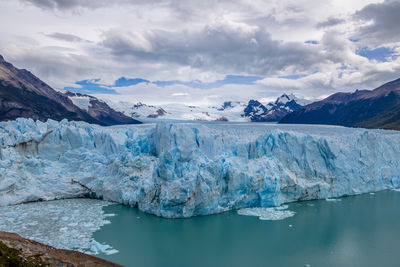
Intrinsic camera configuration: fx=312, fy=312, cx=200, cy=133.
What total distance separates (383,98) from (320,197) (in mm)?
97721

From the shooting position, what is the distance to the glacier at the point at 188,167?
13.5 meters

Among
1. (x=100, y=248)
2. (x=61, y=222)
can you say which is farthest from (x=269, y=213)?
(x=61, y=222)

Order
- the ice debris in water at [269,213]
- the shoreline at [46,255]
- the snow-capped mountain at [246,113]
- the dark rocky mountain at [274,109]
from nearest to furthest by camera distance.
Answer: the shoreline at [46,255]
the ice debris in water at [269,213]
the dark rocky mountain at [274,109]
the snow-capped mountain at [246,113]

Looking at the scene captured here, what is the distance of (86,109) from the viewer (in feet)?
364

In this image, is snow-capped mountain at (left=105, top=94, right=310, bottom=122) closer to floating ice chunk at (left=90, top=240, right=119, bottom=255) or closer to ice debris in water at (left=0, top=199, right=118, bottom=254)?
ice debris in water at (left=0, top=199, right=118, bottom=254)

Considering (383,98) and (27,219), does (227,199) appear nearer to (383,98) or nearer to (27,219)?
(27,219)

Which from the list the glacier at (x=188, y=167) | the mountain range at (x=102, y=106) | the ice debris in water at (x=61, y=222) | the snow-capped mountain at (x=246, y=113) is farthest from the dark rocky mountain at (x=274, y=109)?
the ice debris in water at (x=61, y=222)

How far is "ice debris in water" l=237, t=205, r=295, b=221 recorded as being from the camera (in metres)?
12.8

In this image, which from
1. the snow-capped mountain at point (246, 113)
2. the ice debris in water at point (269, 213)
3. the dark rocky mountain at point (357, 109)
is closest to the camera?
the ice debris in water at point (269, 213)

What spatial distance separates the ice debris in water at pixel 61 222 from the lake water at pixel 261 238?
517 millimetres

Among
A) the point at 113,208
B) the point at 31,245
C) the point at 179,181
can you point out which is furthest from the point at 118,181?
the point at 31,245

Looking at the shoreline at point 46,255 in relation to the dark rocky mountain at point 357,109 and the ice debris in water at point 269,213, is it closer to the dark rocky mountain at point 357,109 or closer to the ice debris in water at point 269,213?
the ice debris in water at point 269,213

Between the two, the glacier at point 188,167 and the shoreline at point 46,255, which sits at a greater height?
the glacier at point 188,167

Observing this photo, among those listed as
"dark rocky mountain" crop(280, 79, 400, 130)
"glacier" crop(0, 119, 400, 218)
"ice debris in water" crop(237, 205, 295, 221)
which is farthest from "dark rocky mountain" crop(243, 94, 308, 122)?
"ice debris in water" crop(237, 205, 295, 221)
